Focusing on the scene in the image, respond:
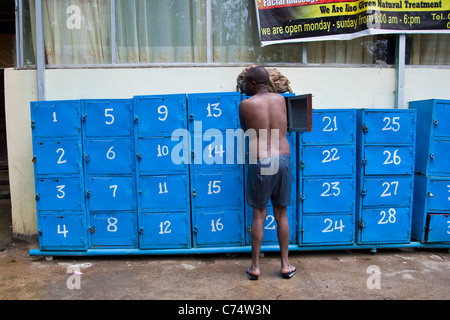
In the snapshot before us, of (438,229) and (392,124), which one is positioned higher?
(392,124)

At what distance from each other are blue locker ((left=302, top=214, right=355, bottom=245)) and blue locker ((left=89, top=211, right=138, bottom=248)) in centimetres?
192

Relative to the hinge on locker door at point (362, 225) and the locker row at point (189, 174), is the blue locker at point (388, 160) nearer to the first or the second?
the locker row at point (189, 174)

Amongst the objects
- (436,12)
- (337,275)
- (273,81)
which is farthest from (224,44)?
(337,275)

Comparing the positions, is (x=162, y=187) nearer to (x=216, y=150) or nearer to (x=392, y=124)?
(x=216, y=150)

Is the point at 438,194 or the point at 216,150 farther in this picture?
the point at 438,194

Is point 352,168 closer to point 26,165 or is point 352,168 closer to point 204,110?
point 204,110

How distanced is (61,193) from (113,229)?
2.28 ft

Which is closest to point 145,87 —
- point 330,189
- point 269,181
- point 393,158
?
point 269,181

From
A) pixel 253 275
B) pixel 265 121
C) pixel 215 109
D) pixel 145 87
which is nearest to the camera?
pixel 265 121

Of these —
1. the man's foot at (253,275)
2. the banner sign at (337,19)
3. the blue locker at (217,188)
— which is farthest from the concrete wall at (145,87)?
the man's foot at (253,275)

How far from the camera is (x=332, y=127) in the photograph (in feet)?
12.1

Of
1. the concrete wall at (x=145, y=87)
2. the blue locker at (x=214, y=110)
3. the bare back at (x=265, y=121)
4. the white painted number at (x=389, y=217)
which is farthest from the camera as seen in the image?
the concrete wall at (x=145, y=87)

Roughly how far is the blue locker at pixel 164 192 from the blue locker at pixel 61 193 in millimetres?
685

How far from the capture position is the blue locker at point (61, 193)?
146 inches
